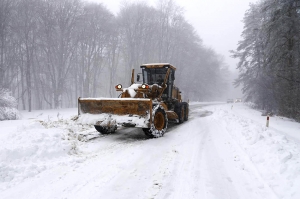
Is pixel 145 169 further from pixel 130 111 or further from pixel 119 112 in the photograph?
pixel 119 112

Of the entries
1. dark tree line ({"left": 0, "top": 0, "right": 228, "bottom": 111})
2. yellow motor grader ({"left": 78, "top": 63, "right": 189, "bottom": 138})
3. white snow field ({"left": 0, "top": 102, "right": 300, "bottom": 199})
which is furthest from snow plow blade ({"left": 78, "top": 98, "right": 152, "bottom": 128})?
dark tree line ({"left": 0, "top": 0, "right": 228, "bottom": 111})

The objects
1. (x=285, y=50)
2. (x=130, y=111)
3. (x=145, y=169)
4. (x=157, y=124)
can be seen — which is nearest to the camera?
(x=145, y=169)

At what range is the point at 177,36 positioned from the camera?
34750mm

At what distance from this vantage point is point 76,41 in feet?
83.5

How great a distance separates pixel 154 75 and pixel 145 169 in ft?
19.7

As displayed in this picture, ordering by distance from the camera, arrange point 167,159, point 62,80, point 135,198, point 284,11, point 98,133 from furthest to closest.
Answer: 1. point 62,80
2. point 284,11
3. point 98,133
4. point 167,159
5. point 135,198

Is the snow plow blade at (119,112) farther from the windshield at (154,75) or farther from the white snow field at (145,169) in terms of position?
the windshield at (154,75)

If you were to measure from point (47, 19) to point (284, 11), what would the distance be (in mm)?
21341

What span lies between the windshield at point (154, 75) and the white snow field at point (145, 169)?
3.98 meters

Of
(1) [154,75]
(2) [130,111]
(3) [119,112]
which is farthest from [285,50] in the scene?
(3) [119,112]

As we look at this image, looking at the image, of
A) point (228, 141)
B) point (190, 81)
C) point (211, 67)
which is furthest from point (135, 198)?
point (211, 67)

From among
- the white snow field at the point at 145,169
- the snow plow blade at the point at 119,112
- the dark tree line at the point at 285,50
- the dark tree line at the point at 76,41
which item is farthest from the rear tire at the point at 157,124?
the dark tree line at the point at 76,41

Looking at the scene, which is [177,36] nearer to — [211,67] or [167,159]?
[211,67]

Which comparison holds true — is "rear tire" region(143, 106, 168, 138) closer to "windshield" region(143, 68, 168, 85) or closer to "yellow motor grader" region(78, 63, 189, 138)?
"yellow motor grader" region(78, 63, 189, 138)
